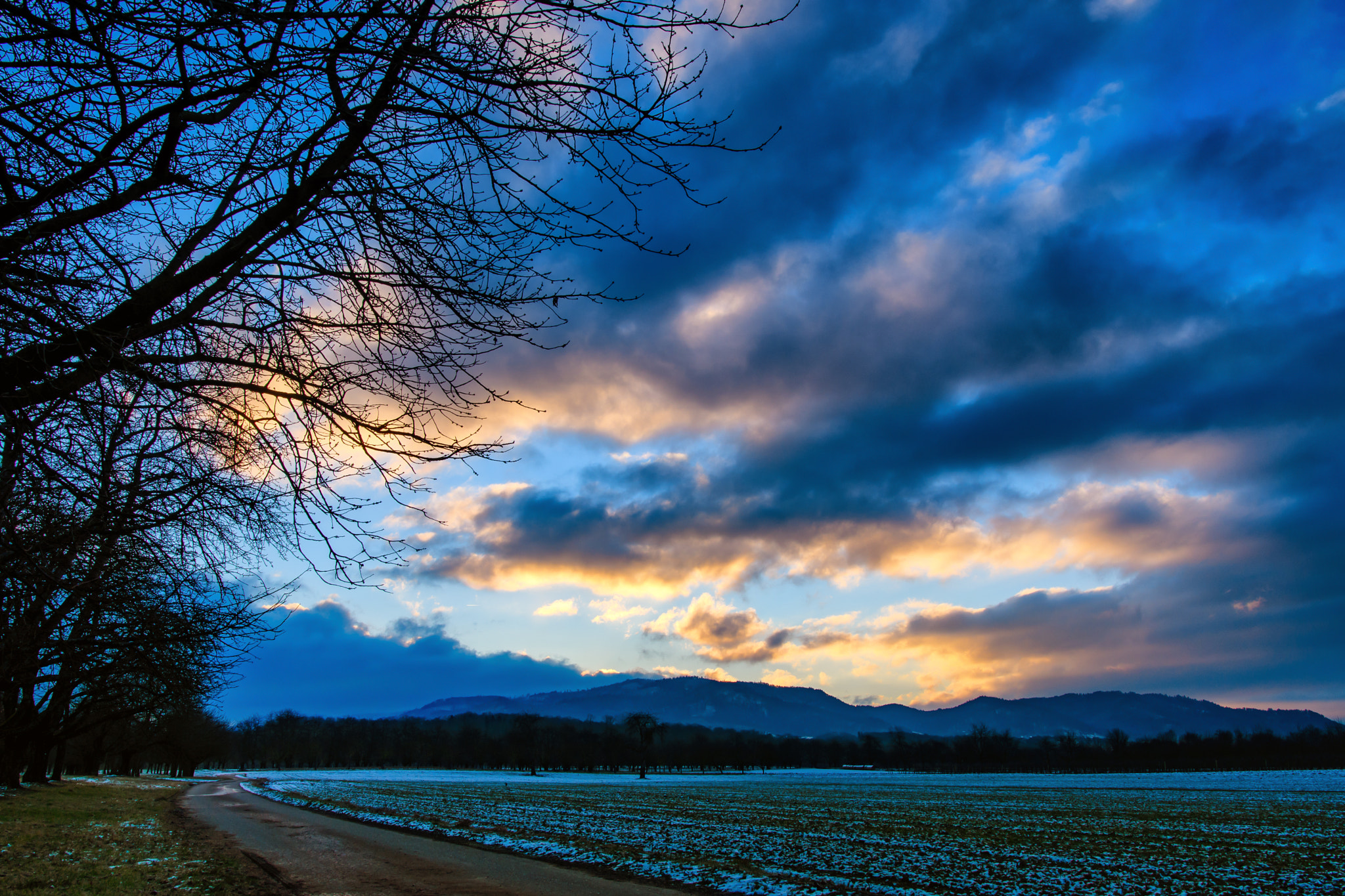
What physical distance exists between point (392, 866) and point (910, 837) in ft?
52.5

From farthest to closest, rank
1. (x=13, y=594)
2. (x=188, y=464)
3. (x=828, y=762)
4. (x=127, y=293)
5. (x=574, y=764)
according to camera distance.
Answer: (x=828, y=762) → (x=574, y=764) → (x=13, y=594) → (x=188, y=464) → (x=127, y=293)

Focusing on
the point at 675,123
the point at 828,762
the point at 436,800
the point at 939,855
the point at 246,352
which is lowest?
the point at 828,762

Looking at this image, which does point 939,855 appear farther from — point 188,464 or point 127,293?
point 127,293

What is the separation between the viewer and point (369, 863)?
50.1 feet

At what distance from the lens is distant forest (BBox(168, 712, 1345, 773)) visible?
126188 mm

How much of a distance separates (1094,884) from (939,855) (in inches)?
176

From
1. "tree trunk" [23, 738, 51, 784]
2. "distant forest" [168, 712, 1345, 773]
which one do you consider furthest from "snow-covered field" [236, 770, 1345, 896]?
"distant forest" [168, 712, 1345, 773]

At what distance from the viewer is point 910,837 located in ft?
75.7

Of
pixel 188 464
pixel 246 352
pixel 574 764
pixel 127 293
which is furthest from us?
pixel 574 764

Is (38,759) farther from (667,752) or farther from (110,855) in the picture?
(667,752)

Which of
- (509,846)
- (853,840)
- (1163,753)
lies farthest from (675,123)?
(1163,753)

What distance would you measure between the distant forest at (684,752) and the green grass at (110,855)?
295ft

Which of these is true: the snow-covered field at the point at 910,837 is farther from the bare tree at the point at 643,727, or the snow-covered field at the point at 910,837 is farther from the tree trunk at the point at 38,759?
the bare tree at the point at 643,727

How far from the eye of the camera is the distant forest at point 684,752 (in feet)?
414
